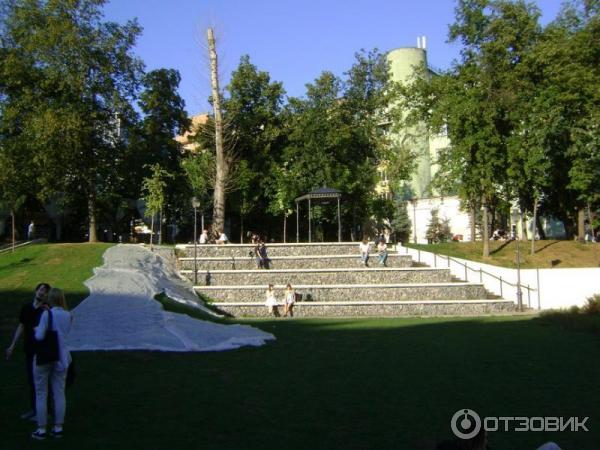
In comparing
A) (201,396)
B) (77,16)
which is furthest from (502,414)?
(77,16)

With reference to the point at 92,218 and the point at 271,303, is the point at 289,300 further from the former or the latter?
the point at 92,218

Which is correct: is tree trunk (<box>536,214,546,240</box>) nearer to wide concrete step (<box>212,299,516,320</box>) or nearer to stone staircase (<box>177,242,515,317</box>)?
stone staircase (<box>177,242,515,317</box>)

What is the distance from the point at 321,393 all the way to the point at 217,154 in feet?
98.6

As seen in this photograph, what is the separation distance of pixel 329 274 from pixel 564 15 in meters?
19.9

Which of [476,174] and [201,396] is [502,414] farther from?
[476,174]

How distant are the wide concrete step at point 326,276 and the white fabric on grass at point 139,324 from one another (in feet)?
14.2

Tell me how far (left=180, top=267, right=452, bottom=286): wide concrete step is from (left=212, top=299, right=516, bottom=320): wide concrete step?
2863 millimetres

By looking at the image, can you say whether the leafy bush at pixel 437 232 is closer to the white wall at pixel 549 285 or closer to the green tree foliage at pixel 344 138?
the green tree foliage at pixel 344 138

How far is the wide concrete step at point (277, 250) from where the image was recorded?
31.6 meters

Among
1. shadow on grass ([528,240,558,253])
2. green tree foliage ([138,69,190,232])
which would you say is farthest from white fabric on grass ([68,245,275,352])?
shadow on grass ([528,240,558,253])

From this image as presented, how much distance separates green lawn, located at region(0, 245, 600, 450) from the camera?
6629 millimetres

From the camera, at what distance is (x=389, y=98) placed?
139 feet

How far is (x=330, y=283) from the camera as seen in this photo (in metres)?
28.3

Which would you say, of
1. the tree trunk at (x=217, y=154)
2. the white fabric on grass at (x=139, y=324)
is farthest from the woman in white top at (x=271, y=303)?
the tree trunk at (x=217, y=154)
